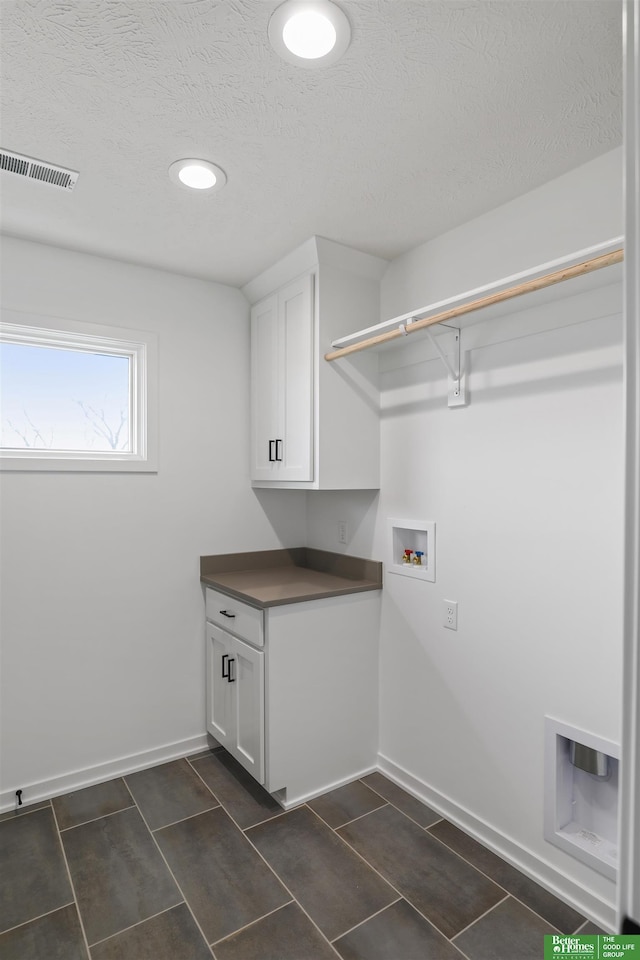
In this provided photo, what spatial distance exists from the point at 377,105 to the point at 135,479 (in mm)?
1907

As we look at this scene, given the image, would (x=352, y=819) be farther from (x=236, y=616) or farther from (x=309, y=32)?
(x=309, y=32)

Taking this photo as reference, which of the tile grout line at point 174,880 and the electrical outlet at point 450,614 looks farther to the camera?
the electrical outlet at point 450,614

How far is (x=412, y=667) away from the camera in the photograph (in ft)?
8.11

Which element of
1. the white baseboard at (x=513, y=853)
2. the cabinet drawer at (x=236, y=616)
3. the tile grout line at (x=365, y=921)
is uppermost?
the cabinet drawer at (x=236, y=616)

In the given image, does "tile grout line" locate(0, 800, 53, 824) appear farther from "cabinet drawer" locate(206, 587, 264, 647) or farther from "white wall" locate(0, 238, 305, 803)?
"cabinet drawer" locate(206, 587, 264, 647)

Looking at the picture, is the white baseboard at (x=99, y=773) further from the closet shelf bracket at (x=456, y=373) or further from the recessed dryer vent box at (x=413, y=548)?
the closet shelf bracket at (x=456, y=373)

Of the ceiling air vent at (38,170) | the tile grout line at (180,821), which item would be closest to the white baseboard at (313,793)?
the tile grout line at (180,821)

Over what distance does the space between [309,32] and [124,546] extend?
217cm

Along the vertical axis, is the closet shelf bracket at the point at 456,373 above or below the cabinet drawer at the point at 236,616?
above

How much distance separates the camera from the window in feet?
8.02

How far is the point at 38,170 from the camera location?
1.83 meters

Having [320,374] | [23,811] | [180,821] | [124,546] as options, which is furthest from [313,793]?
[320,374]

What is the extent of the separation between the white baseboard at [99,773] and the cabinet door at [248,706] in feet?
1.16

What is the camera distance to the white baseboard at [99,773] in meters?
2.37
